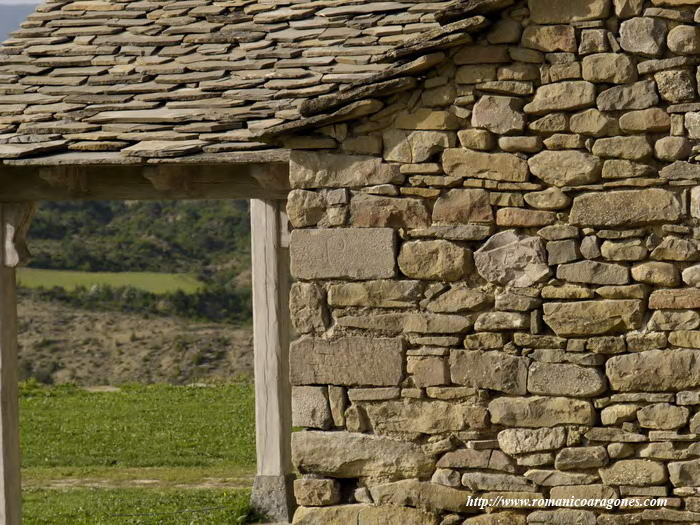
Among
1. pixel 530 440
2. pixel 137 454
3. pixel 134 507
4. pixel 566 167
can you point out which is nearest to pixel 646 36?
pixel 566 167

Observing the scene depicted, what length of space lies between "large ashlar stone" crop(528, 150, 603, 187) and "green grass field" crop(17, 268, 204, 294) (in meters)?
21.4

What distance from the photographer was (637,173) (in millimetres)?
5062

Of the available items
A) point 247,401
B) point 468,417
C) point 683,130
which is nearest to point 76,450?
point 247,401

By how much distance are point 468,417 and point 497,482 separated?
1.00 ft

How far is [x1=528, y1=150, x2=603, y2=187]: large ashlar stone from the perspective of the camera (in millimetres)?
5094

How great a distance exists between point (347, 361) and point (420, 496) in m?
0.67

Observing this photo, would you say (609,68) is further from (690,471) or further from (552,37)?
(690,471)

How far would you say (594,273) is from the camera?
5090 millimetres

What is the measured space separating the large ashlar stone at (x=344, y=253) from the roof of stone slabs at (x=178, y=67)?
3.34ft

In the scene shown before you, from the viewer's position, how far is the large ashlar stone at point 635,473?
5.03 m

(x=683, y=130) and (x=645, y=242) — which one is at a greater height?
(x=683, y=130)

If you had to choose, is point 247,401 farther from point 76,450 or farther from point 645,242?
point 645,242

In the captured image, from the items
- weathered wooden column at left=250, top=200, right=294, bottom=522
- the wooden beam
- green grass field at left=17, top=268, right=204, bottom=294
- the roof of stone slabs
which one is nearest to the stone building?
the roof of stone slabs

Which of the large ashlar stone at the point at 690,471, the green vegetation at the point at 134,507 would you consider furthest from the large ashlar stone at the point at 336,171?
the green vegetation at the point at 134,507
